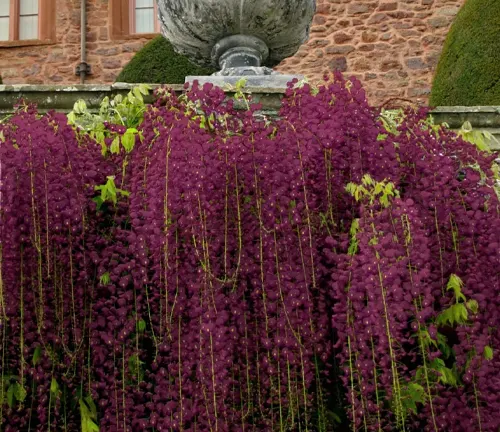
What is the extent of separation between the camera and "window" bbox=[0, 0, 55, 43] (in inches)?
459

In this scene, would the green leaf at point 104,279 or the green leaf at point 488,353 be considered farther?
the green leaf at point 104,279

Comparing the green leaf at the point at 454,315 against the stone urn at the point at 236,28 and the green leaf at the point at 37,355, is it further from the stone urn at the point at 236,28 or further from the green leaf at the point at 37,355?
the stone urn at the point at 236,28

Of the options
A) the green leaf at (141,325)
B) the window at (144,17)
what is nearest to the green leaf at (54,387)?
the green leaf at (141,325)

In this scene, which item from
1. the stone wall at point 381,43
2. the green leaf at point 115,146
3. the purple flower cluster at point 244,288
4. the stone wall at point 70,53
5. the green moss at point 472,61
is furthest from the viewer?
the stone wall at point 70,53

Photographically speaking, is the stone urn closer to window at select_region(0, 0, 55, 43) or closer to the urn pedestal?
the urn pedestal

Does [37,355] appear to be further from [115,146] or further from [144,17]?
[144,17]

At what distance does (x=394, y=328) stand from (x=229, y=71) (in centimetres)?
152

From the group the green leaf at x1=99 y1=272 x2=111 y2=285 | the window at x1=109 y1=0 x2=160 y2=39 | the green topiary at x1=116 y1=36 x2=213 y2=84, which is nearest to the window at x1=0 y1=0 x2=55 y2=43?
the window at x1=109 y1=0 x2=160 y2=39

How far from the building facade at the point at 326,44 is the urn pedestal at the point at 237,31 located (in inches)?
270

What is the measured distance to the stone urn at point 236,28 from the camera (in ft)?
11.2

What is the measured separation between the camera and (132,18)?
38.5 ft

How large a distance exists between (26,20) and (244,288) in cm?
1023

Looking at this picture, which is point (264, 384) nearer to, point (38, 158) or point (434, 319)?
point (434, 319)

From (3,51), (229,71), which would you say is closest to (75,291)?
(229,71)
